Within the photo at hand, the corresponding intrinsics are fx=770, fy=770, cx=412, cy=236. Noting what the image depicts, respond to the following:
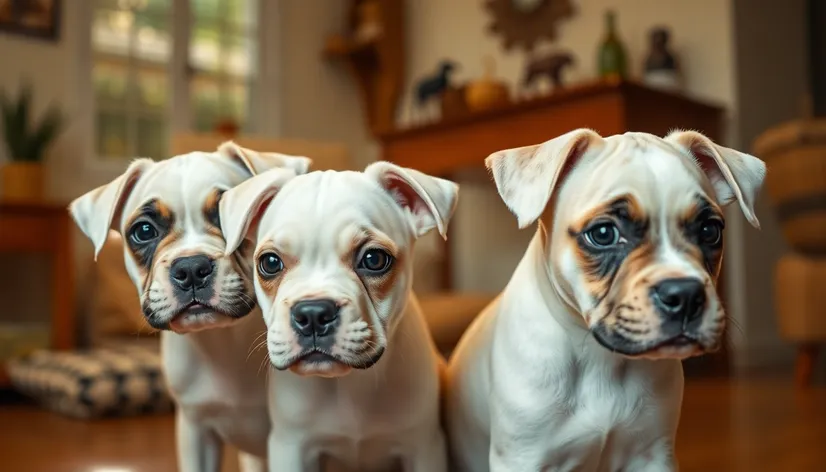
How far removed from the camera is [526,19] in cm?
432

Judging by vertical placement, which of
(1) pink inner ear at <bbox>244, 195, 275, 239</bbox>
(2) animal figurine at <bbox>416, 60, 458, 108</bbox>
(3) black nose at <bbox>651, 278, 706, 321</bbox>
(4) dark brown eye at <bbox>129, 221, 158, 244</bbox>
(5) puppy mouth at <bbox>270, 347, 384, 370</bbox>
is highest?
(2) animal figurine at <bbox>416, 60, 458, 108</bbox>

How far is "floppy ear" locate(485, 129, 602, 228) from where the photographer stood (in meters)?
0.90

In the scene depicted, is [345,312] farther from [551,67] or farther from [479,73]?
[479,73]

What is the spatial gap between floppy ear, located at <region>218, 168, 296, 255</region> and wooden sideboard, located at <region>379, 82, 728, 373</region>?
183 centimetres

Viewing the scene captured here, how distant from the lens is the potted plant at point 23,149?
374cm

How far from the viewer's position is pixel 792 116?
3.90 m

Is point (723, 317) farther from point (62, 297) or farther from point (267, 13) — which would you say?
point (267, 13)

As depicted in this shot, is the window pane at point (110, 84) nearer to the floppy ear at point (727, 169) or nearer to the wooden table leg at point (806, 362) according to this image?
the wooden table leg at point (806, 362)

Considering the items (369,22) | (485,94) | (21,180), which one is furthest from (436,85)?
(21,180)

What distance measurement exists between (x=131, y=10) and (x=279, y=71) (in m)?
0.99

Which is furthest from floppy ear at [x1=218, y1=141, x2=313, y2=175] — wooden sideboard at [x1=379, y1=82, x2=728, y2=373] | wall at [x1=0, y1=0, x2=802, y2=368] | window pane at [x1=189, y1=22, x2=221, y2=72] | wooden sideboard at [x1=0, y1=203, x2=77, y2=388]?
window pane at [x1=189, y1=22, x2=221, y2=72]

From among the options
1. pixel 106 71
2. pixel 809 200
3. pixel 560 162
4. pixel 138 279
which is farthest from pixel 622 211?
pixel 106 71

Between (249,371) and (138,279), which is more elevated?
(138,279)

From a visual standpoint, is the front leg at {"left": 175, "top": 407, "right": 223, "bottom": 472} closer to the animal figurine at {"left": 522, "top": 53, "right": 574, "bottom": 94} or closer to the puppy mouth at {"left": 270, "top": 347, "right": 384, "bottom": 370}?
the puppy mouth at {"left": 270, "top": 347, "right": 384, "bottom": 370}
